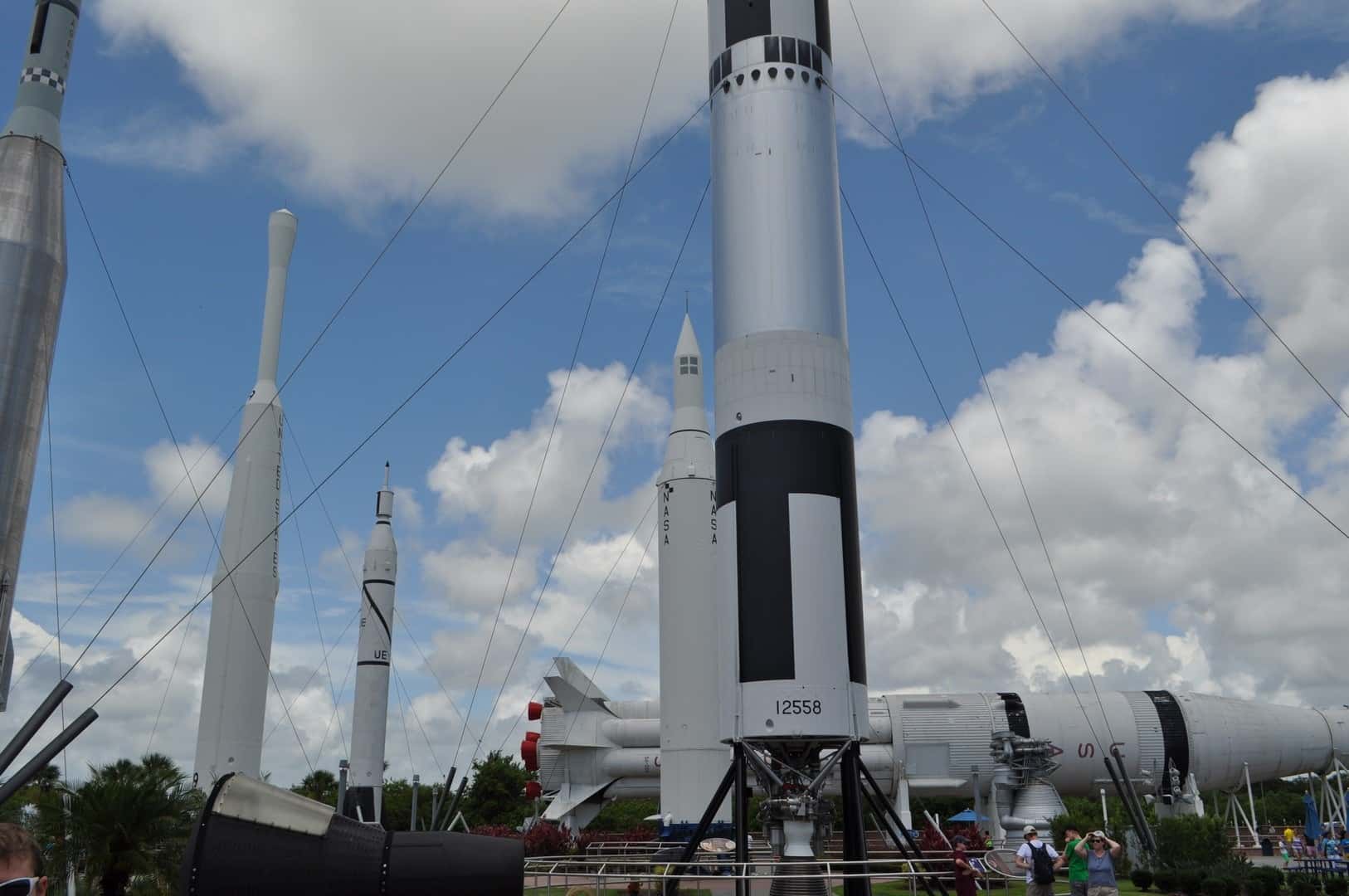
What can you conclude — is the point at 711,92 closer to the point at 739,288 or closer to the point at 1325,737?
the point at 739,288

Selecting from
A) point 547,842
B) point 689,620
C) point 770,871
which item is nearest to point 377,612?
point 547,842

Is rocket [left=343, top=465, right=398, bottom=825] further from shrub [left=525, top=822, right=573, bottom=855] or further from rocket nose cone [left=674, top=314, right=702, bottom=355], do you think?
rocket nose cone [left=674, top=314, right=702, bottom=355]

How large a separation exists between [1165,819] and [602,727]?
19.3 meters

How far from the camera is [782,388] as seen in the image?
557 inches

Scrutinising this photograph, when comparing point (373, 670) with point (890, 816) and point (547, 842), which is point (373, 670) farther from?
point (890, 816)

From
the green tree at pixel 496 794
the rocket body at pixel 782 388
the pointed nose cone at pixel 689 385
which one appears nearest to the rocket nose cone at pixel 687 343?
the pointed nose cone at pixel 689 385

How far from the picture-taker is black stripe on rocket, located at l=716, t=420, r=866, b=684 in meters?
13.3

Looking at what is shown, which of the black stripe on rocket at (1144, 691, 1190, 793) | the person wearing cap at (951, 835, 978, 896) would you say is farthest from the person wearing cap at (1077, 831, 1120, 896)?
the black stripe on rocket at (1144, 691, 1190, 793)

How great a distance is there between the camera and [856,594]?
1389 cm

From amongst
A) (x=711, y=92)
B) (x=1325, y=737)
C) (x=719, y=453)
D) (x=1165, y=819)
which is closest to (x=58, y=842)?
(x=719, y=453)

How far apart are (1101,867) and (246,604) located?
61.3 feet

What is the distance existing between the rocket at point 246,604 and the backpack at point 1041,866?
16.5 meters

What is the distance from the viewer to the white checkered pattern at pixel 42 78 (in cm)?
1789

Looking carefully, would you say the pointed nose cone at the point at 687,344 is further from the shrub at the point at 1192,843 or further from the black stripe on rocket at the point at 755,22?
the shrub at the point at 1192,843
